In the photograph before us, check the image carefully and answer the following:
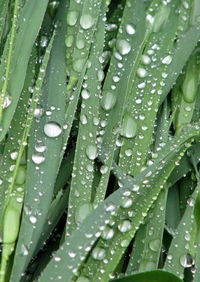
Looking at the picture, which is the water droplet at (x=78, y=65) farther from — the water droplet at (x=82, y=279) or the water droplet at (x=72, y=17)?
the water droplet at (x=82, y=279)

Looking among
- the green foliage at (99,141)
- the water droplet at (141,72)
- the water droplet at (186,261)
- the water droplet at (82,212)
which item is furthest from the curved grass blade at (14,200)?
the water droplet at (186,261)

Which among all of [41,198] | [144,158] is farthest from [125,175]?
[41,198]

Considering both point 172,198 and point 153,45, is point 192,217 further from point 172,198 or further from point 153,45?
point 153,45

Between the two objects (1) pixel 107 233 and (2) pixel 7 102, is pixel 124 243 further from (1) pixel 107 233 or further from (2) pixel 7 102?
(2) pixel 7 102

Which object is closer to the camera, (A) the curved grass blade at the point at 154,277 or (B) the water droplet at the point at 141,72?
(A) the curved grass blade at the point at 154,277

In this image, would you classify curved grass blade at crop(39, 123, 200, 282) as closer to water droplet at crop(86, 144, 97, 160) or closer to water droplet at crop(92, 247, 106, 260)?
water droplet at crop(92, 247, 106, 260)

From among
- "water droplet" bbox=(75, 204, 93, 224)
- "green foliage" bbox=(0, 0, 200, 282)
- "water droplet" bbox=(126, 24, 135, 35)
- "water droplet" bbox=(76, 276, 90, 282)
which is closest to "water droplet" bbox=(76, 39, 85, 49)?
"green foliage" bbox=(0, 0, 200, 282)

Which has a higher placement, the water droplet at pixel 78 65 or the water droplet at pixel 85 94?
the water droplet at pixel 78 65
